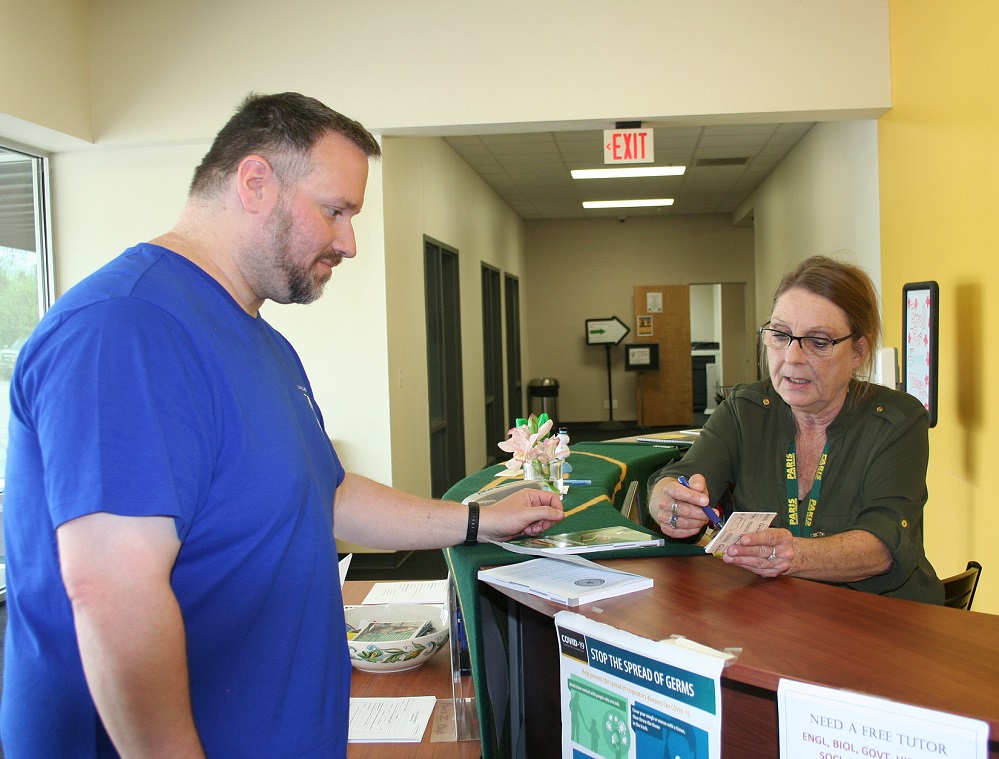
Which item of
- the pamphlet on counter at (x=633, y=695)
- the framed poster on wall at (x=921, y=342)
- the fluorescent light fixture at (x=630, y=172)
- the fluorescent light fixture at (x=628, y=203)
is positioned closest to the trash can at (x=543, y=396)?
the fluorescent light fixture at (x=628, y=203)

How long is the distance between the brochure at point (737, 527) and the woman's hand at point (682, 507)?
0.23 m

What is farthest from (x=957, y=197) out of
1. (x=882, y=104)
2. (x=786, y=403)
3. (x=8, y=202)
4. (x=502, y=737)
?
(x=8, y=202)

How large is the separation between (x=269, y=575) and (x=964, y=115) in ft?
12.4

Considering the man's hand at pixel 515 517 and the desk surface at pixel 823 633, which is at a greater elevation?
the man's hand at pixel 515 517

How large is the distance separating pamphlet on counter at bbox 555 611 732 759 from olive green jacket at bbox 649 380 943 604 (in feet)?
2.49

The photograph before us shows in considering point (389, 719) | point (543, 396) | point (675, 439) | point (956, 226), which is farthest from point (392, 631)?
point (543, 396)

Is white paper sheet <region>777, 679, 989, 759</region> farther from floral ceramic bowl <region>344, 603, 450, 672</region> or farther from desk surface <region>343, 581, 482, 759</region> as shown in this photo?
floral ceramic bowl <region>344, 603, 450, 672</region>

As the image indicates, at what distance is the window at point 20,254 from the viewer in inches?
192

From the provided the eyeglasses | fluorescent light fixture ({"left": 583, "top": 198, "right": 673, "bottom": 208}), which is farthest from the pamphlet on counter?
fluorescent light fixture ({"left": 583, "top": 198, "right": 673, "bottom": 208})

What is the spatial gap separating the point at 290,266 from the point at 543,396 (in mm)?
11426

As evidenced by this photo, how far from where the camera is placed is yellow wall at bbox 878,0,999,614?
349cm

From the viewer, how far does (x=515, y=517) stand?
178cm

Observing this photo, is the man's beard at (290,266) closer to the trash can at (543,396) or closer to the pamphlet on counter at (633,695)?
the pamphlet on counter at (633,695)

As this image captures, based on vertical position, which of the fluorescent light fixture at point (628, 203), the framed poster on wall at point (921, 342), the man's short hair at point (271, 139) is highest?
the fluorescent light fixture at point (628, 203)
